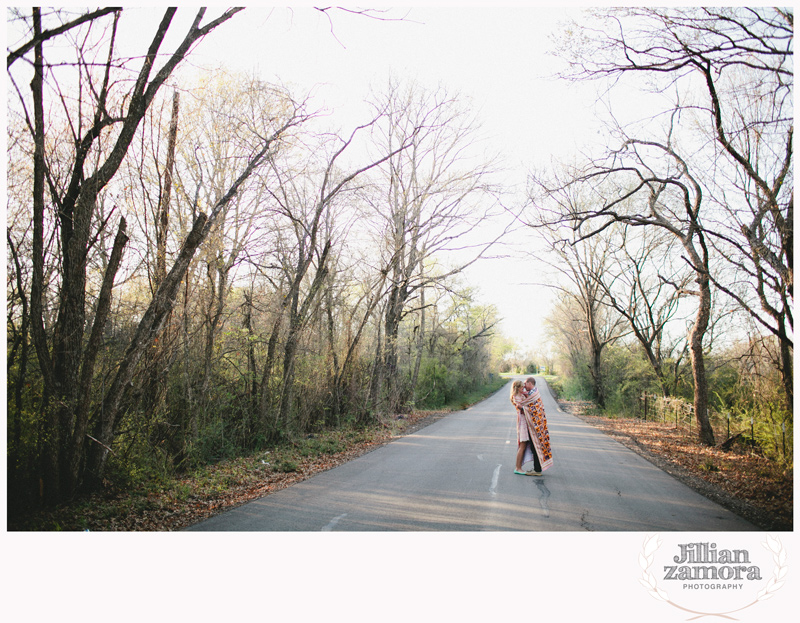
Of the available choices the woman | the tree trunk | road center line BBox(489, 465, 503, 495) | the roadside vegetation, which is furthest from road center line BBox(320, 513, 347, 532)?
the tree trunk

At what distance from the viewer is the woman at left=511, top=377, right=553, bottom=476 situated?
8195 mm

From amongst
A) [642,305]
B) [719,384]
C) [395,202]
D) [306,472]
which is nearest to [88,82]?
[306,472]

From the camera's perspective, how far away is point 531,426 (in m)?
8.20

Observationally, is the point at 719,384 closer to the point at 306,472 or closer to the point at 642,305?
the point at 642,305

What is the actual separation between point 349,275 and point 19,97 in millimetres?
12613

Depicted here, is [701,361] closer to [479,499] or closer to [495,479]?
[495,479]

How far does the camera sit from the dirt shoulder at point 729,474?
18.5 ft

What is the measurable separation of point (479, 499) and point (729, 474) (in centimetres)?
519

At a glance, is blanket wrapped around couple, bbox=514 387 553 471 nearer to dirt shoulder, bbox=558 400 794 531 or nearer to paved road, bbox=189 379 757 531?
paved road, bbox=189 379 757 531

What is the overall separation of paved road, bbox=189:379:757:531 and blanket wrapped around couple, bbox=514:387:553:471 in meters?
0.39

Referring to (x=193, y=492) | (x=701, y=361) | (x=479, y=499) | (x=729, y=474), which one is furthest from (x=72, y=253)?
(x=701, y=361)

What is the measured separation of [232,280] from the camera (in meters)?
11.3

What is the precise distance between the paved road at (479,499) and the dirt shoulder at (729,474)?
281mm

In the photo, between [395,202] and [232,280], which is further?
[395,202]
